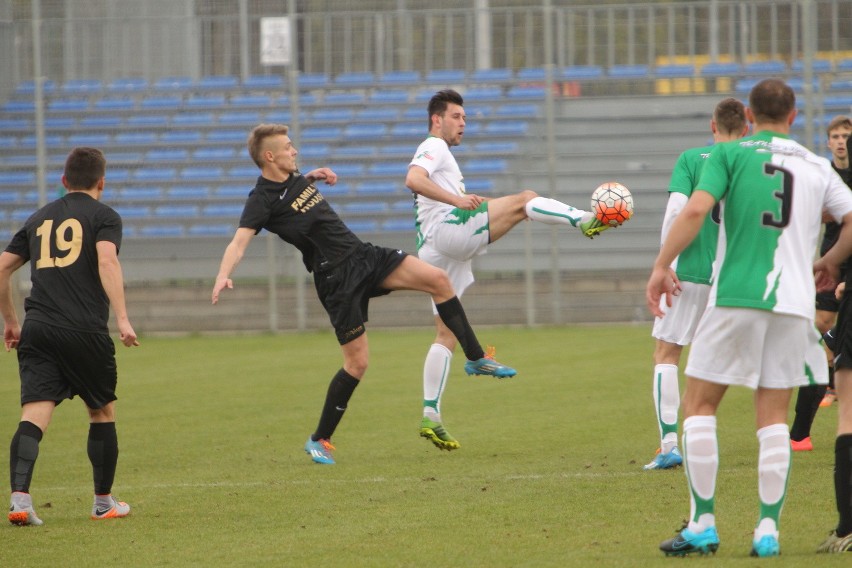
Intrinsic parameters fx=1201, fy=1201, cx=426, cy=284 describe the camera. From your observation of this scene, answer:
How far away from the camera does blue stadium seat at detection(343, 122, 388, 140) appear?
19078mm

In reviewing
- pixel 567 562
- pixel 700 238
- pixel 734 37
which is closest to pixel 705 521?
pixel 567 562

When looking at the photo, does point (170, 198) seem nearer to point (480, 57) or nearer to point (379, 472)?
point (480, 57)

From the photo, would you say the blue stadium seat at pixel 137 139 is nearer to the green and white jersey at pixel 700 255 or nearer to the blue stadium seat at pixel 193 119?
the blue stadium seat at pixel 193 119

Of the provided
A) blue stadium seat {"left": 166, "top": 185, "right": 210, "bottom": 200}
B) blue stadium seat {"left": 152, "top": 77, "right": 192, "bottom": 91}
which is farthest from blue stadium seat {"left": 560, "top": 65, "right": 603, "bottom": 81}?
blue stadium seat {"left": 152, "top": 77, "right": 192, "bottom": 91}

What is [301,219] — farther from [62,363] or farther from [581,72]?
[581,72]

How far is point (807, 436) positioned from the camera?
7352 millimetres

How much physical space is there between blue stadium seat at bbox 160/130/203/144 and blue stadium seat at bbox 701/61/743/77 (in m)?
8.09

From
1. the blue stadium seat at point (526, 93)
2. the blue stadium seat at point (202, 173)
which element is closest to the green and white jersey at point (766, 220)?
the blue stadium seat at point (526, 93)

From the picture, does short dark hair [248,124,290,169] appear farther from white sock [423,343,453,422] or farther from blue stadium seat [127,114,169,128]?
blue stadium seat [127,114,169,128]

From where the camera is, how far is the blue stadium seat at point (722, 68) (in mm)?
18016

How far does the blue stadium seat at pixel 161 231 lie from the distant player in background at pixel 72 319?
495 inches

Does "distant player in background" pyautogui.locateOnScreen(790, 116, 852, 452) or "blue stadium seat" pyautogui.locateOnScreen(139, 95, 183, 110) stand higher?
"blue stadium seat" pyautogui.locateOnScreen(139, 95, 183, 110)

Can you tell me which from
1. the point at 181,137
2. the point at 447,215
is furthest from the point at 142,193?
the point at 447,215

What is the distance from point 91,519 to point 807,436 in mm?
4231
